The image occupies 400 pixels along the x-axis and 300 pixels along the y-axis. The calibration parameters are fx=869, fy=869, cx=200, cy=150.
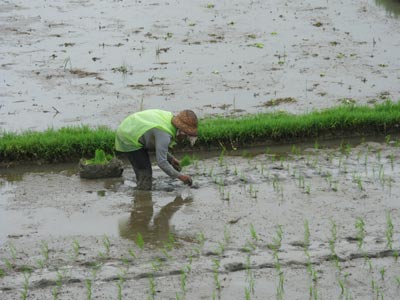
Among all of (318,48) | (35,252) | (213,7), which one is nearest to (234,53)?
(318,48)

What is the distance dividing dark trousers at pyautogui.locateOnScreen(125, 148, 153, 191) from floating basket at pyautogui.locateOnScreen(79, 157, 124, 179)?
0.27 metres

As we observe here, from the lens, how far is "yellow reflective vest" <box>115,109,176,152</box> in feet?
23.4

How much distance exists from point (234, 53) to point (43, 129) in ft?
12.1

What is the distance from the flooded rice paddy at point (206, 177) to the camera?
5.64 m

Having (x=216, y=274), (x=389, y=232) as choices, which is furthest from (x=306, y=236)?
(x=216, y=274)

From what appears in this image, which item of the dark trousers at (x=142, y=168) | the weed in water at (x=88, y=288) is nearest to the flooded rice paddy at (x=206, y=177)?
the weed in water at (x=88, y=288)

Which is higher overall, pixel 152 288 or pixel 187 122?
pixel 187 122

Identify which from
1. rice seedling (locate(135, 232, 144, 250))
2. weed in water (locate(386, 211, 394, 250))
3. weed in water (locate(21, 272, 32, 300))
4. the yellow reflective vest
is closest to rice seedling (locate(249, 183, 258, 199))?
A: the yellow reflective vest

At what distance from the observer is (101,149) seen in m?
8.12

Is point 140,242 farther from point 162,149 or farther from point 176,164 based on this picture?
point 176,164

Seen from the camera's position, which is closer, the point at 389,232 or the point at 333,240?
the point at 333,240

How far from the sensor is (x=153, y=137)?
725 centimetres

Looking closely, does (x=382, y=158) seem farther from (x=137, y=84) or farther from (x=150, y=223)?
(x=137, y=84)

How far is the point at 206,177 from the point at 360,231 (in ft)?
5.80
